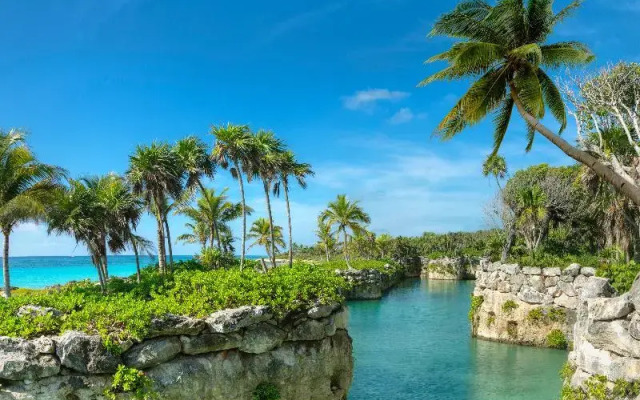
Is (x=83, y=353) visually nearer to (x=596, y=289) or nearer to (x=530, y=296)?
(x=596, y=289)

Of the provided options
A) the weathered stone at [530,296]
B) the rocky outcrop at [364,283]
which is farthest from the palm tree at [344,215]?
the weathered stone at [530,296]

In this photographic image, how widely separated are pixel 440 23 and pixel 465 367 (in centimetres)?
1244

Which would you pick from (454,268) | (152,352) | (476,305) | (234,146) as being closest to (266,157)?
(234,146)

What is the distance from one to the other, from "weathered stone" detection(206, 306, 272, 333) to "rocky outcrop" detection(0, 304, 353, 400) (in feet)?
0.07

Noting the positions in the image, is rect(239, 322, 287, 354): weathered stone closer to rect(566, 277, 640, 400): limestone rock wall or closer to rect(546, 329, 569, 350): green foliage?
rect(566, 277, 640, 400): limestone rock wall

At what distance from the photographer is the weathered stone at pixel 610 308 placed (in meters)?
9.51

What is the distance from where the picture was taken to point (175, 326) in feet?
30.8

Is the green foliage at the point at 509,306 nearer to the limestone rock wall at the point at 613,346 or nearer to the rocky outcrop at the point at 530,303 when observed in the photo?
the rocky outcrop at the point at 530,303

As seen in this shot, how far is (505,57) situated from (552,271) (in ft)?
→ 33.1

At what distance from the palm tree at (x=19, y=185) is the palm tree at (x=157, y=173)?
6918 mm

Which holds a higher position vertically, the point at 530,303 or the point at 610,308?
the point at 610,308

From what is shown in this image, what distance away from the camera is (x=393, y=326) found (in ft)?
91.7

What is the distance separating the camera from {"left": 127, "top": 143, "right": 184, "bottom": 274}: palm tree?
24156mm

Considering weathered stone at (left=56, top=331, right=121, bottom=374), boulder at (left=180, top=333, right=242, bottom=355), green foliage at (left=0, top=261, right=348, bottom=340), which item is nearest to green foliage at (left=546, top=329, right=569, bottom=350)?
green foliage at (left=0, top=261, right=348, bottom=340)
